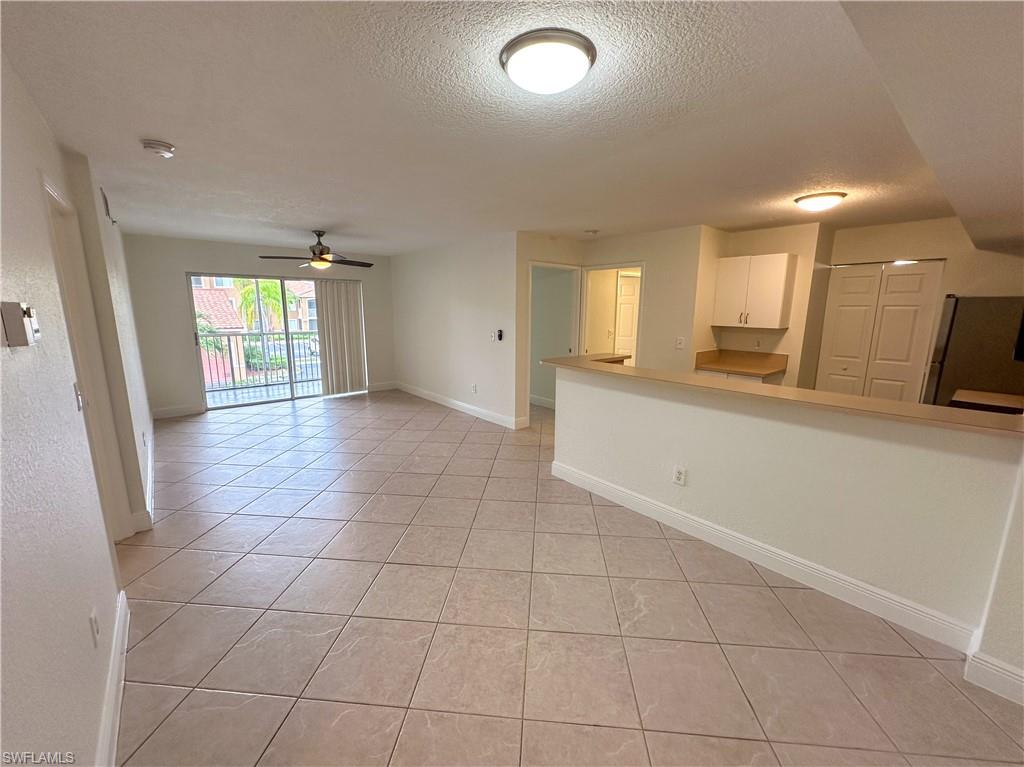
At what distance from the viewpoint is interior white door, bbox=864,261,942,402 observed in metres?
3.81

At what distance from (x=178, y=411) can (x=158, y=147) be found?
15.2ft

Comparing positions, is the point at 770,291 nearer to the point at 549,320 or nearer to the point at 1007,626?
the point at 549,320

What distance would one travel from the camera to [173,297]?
527 centimetres

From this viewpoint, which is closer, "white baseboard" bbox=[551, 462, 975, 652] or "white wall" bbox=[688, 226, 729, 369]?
"white baseboard" bbox=[551, 462, 975, 652]

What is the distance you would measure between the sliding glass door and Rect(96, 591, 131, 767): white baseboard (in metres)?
5.11

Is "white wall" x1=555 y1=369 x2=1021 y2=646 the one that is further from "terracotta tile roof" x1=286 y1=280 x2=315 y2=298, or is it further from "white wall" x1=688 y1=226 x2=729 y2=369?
"terracotta tile roof" x1=286 y1=280 x2=315 y2=298

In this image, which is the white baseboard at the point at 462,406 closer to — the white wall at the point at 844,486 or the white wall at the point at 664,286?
the white wall at the point at 664,286

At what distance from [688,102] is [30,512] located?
258 centimetres

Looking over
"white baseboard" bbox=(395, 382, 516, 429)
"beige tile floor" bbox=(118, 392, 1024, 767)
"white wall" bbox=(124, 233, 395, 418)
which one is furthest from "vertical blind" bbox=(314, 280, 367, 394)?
"beige tile floor" bbox=(118, 392, 1024, 767)

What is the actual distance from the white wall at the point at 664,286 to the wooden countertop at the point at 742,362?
270 mm

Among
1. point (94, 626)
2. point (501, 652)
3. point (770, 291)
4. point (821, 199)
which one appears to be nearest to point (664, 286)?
point (770, 291)

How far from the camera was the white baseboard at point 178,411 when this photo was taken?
5332 mm

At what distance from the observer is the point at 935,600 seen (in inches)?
70.5

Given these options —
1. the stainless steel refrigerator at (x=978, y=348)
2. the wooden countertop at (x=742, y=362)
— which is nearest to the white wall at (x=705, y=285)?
the wooden countertop at (x=742, y=362)
